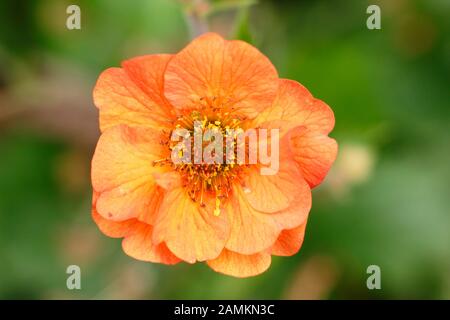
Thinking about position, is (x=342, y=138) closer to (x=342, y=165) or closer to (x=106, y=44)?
(x=342, y=165)

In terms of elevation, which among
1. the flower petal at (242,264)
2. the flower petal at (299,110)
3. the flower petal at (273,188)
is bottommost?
the flower petal at (242,264)

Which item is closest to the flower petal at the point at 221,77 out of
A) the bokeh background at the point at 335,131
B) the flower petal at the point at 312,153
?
the flower petal at the point at 312,153

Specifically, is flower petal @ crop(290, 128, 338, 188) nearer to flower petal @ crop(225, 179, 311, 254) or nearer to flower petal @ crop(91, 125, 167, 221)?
flower petal @ crop(225, 179, 311, 254)

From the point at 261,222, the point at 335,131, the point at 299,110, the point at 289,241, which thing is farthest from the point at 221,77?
the point at 335,131

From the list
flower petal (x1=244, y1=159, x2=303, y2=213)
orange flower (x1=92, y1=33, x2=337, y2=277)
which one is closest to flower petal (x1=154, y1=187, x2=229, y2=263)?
orange flower (x1=92, y1=33, x2=337, y2=277)

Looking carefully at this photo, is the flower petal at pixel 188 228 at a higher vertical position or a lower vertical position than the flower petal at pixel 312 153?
lower

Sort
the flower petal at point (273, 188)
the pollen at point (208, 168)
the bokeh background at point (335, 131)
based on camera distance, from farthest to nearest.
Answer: the bokeh background at point (335, 131)
the pollen at point (208, 168)
the flower petal at point (273, 188)

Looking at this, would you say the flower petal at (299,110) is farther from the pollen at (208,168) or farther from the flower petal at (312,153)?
the pollen at (208,168)
